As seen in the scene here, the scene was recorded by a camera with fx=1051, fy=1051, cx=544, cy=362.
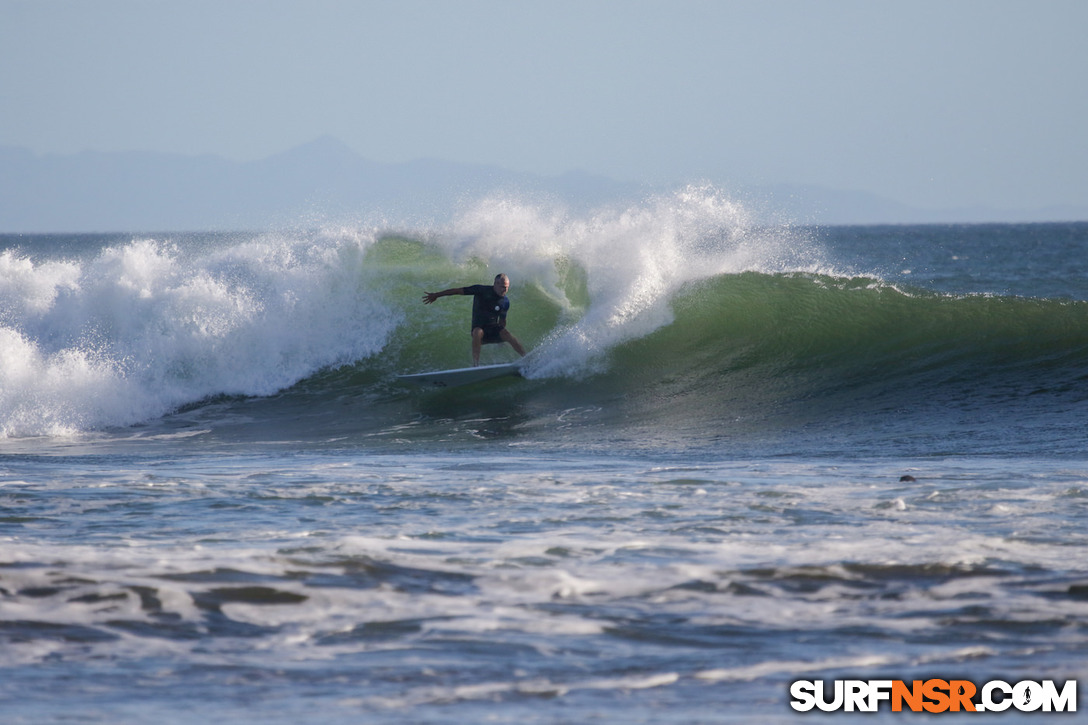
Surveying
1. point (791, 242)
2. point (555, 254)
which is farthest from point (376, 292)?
point (791, 242)

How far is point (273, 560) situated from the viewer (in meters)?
4.92

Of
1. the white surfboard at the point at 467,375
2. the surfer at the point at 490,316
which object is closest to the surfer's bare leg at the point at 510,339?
the surfer at the point at 490,316

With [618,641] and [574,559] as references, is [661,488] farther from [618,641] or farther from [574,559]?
[618,641]

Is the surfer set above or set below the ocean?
above

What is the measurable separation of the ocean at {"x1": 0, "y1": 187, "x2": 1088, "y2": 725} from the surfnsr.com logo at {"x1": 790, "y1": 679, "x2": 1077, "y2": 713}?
0.19ft

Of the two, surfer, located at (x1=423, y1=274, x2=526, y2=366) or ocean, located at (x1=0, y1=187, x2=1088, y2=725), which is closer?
ocean, located at (x1=0, y1=187, x2=1088, y2=725)

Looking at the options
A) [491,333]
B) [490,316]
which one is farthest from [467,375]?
[490,316]

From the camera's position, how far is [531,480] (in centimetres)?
733

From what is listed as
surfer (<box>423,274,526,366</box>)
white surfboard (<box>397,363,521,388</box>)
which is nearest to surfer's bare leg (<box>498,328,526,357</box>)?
surfer (<box>423,274,526,366</box>)

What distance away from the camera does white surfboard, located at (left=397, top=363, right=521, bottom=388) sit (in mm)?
12281

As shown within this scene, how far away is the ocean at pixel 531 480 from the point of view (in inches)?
146

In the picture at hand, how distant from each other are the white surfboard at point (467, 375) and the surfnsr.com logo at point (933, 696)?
8930 millimetres

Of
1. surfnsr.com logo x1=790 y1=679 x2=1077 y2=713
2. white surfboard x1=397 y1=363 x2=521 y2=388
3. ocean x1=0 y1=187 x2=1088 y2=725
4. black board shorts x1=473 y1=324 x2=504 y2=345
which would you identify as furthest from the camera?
black board shorts x1=473 y1=324 x2=504 y2=345

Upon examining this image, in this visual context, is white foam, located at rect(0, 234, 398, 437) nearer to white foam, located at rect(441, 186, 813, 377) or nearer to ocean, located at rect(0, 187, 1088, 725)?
ocean, located at rect(0, 187, 1088, 725)
